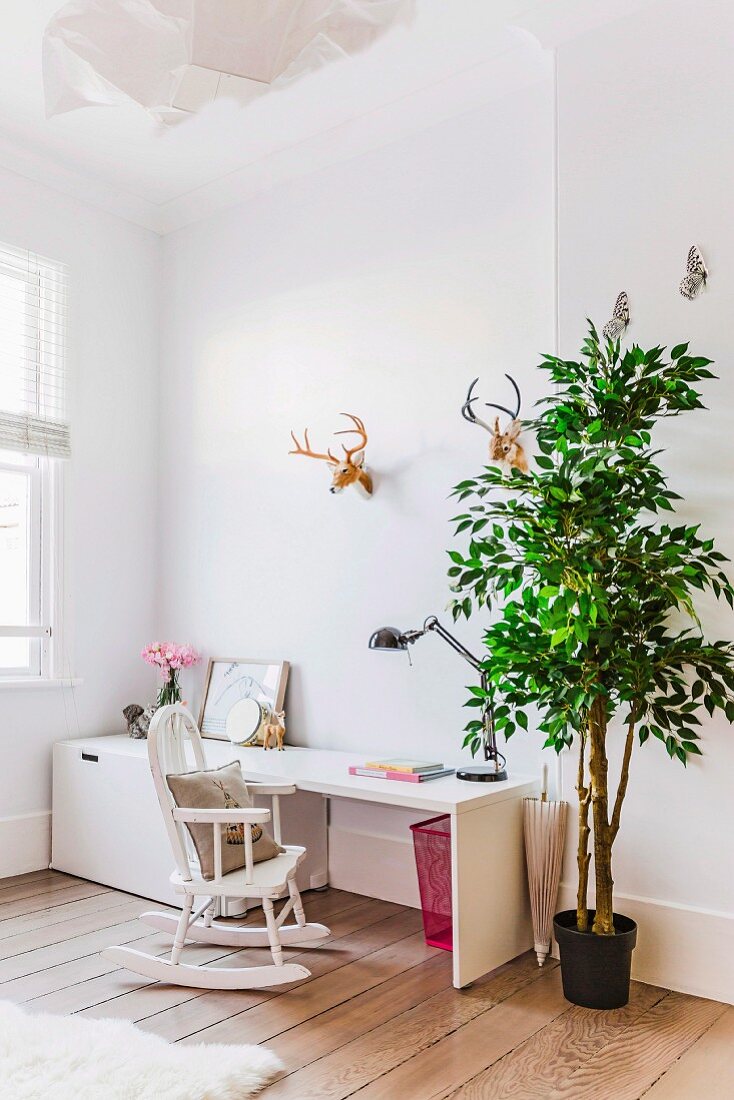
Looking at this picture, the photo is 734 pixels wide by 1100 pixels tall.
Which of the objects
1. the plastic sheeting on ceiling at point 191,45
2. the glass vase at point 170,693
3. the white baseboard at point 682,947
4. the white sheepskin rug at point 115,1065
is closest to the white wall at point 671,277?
the white baseboard at point 682,947

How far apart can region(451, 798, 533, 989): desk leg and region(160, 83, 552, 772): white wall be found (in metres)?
0.37

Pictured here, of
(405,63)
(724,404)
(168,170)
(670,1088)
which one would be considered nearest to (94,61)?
(405,63)

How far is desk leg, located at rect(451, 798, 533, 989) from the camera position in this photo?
2.59 meters

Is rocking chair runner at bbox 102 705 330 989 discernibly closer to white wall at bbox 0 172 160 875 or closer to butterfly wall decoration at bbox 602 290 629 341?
white wall at bbox 0 172 160 875

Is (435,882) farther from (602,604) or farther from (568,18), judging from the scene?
(568,18)

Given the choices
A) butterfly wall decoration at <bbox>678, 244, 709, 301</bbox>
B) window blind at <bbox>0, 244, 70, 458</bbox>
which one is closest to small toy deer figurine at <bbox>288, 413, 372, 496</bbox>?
window blind at <bbox>0, 244, 70, 458</bbox>

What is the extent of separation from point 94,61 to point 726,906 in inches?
107

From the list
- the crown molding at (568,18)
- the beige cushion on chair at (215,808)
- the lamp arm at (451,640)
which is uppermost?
the crown molding at (568,18)

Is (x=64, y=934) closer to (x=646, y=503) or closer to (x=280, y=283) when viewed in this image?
(x=646, y=503)

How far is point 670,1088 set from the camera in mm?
2055

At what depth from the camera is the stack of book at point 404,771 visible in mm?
2957

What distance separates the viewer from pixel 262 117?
12.0 ft

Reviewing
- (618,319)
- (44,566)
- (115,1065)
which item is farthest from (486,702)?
(44,566)

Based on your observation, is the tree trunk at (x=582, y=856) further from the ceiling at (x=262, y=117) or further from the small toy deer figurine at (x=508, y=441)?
the ceiling at (x=262, y=117)
